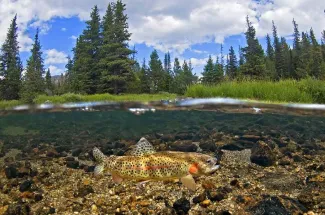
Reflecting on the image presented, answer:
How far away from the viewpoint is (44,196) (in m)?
9.24

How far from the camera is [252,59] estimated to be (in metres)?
45.3

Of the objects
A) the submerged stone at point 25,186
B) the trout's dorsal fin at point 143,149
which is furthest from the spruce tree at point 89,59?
the trout's dorsal fin at point 143,149

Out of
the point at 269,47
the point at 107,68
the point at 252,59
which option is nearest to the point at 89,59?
the point at 107,68

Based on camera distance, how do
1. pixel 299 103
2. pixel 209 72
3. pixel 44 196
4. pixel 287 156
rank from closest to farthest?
pixel 44 196 < pixel 287 156 < pixel 299 103 < pixel 209 72

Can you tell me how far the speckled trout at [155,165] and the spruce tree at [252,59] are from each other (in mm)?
39938

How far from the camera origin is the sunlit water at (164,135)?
8602mm

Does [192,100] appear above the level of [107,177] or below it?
above

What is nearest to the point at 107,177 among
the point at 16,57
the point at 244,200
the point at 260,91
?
the point at 244,200

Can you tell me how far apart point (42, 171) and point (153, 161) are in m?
8.38

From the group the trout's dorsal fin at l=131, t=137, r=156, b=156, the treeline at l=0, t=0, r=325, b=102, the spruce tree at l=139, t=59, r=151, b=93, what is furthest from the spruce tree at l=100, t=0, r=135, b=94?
the trout's dorsal fin at l=131, t=137, r=156, b=156

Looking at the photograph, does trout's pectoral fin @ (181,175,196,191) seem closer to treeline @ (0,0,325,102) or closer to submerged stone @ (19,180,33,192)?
submerged stone @ (19,180,33,192)

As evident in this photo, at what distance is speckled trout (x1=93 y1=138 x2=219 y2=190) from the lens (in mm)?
4215

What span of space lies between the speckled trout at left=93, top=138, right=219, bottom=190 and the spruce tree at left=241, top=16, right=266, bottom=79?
39938 mm

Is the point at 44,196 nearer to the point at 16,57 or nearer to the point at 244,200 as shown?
the point at 244,200
